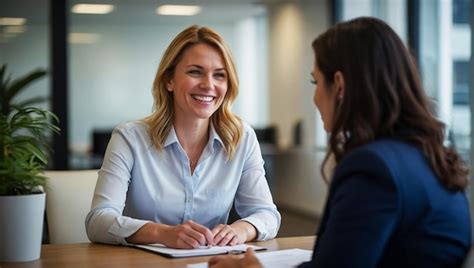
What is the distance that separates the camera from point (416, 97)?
1574mm

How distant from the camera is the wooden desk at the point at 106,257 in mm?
2002

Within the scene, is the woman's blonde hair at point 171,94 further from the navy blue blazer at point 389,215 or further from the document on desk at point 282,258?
the navy blue blazer at point 389,215

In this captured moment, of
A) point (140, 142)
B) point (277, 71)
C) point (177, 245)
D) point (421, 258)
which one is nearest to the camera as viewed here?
point (421, 258)

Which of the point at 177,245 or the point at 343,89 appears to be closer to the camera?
the point at 343,89

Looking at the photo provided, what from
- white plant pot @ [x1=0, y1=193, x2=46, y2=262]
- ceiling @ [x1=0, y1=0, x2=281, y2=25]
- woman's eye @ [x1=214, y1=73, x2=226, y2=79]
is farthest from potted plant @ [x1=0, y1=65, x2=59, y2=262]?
ceiling @ [x1=0, y1=0, x2=281, y2=25]

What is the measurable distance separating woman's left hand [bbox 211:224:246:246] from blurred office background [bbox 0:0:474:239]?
3639 millimetres

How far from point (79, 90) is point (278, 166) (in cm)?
177

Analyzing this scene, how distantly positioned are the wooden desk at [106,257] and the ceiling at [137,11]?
3.70 meters

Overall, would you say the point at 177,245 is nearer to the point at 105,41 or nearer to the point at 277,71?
→ the point at 105,41

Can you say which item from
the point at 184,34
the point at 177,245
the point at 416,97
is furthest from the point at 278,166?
the point at 416,97

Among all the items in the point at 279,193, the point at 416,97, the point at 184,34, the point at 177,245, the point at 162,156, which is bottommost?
the point at 279,193

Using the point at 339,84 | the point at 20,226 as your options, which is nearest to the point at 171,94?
the point at 20,226

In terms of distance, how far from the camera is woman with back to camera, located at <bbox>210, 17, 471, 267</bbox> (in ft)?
4.74

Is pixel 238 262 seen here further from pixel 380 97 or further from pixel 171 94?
pixel 171 94
